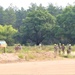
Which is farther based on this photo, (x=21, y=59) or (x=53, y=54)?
(x=53, y=54)

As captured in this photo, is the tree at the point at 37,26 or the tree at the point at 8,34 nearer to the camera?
the tree at the point at 37,26

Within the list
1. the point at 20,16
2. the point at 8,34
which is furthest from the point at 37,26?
the point at 20,16

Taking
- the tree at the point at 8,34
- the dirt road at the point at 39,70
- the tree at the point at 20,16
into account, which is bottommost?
the dirt road at the point at 39,70

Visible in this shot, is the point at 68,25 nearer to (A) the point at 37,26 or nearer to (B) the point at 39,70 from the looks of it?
(A) the point at 37,26

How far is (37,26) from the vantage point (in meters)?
78.9

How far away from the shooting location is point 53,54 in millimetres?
36594

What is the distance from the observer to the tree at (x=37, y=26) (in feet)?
258

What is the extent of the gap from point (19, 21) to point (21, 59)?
8540 centimetres

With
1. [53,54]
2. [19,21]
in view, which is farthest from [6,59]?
[19,21]

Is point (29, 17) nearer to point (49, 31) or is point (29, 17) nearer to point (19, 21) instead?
point (49, 31)

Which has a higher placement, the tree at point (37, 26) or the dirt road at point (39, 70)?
the tree at point (37, 26)

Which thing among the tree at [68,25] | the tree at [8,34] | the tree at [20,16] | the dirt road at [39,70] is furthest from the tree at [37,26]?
the dirt road at [39,70]

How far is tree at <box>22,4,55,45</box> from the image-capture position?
7867 cm

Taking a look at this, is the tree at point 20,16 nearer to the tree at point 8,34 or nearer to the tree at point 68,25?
the tree at point 8,34
